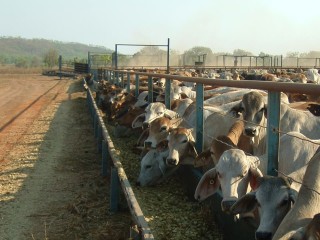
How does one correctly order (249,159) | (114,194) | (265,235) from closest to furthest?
(265,235) → (249,159) → (114,194)

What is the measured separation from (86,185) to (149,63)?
108 feet

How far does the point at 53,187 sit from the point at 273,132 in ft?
12.6

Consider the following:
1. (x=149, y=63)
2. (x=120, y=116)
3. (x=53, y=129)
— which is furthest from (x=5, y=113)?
(x=149, y=63)

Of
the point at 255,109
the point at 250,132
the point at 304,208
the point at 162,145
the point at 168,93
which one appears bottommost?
the point at 162,145

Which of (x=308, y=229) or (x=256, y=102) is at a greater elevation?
(x=256, y=102)

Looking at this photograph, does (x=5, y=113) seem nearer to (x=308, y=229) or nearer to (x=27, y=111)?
(x=27, y=111)

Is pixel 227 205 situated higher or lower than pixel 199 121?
lower

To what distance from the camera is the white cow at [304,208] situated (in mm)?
2759

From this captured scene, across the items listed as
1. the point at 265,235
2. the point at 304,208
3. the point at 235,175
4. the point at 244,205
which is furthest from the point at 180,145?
the point at 304,208

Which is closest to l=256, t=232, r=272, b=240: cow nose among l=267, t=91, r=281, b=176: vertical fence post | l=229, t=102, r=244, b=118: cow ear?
l=267, t=91, r=281, b=176: vertical fence post

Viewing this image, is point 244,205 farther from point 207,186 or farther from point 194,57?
point 194,57

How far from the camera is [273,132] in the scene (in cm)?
387

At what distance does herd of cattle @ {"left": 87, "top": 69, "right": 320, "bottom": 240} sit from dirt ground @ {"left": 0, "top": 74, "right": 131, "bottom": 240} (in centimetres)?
91

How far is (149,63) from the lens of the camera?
39094 mm
